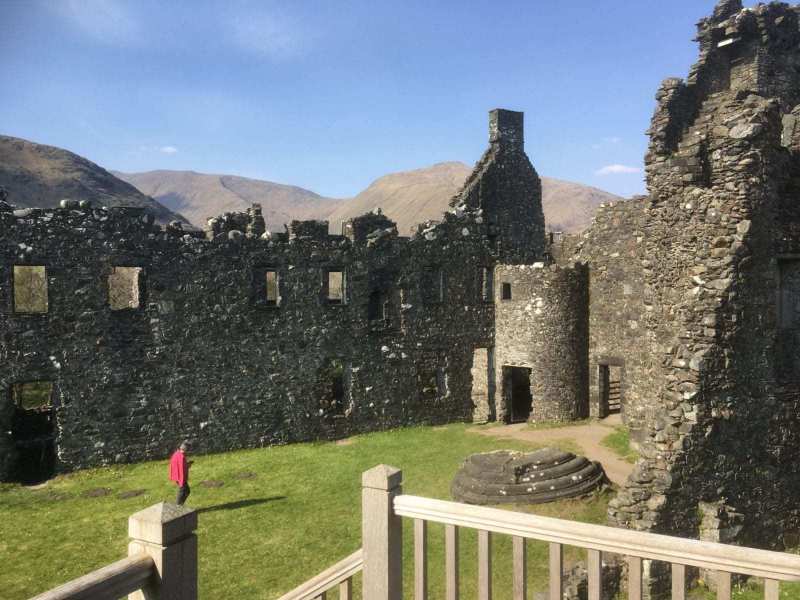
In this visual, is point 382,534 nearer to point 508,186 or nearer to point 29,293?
point 508,186

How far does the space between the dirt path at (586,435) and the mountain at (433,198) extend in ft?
224

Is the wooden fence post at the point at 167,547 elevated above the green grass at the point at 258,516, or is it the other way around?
the wooden fence post at the point at 167,547

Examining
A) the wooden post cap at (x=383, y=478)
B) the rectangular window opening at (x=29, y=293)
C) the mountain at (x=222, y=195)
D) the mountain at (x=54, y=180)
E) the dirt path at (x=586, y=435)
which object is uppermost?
the mountain at (x=222, y=195)

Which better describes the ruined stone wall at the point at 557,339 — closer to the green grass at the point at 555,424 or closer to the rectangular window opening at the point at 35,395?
the green grass at the point at 555,424

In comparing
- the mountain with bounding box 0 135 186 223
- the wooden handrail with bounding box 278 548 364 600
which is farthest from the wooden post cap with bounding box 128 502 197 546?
the mountain with bounding box 0 135 186 223

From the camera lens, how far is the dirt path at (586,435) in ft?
53.2

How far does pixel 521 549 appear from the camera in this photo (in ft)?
14.8

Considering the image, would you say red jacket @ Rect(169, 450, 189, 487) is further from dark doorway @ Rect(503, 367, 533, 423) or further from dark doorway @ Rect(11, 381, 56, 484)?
dark doorway @ Rect(503, 367, 533, 423)

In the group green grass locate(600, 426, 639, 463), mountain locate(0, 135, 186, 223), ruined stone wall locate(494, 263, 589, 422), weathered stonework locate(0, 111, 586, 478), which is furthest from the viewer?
mountain locate(0, 135, 186, 223)

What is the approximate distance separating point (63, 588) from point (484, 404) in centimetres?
2040

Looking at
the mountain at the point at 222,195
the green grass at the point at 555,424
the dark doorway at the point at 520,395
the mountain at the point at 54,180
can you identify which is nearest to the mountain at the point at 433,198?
the mountain at the point at 222,195

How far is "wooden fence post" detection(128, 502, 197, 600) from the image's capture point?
3.64 meters

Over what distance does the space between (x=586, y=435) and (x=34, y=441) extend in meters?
15.7

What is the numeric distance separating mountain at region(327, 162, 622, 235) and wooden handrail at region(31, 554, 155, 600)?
84.7 m
